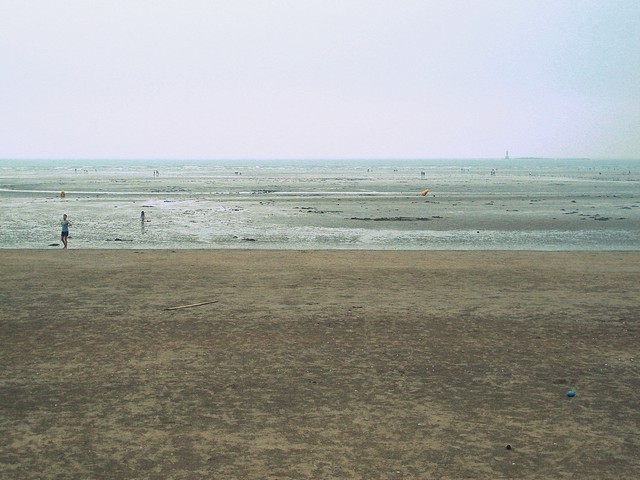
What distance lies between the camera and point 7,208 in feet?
167

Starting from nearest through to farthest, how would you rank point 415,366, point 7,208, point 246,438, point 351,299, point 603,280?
point 246,438 → point 415,366 → point 351,299 → point 603,280 → point 7,208

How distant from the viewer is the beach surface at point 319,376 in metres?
8.38

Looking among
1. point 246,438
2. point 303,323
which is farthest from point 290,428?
point 303,323

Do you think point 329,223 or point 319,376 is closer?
point 319,376

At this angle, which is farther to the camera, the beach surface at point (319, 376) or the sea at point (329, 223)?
the sea at point (329, 223)

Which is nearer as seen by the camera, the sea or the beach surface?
the beach surface

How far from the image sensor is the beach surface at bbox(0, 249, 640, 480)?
330 inches

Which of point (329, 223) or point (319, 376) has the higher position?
point (329, 223)

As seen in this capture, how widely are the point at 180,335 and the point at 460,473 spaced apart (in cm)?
809

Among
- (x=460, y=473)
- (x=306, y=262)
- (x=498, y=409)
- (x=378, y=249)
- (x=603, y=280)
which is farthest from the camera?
(x=378, y=249)

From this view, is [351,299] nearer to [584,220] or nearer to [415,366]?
[415,366]

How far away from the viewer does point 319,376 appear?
11.6 m

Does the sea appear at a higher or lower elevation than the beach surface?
higher

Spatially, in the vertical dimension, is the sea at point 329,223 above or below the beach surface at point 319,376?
above
